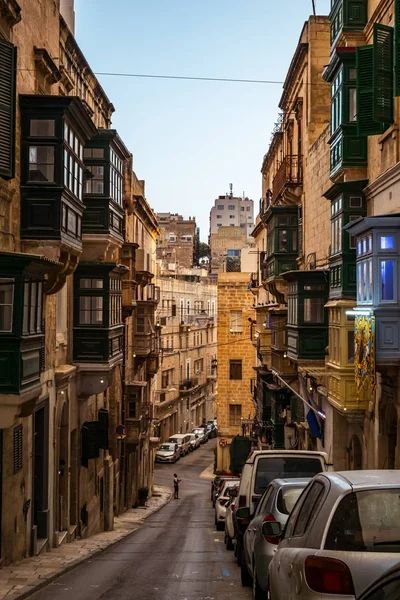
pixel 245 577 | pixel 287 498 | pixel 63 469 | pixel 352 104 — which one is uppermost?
pixel 352 104

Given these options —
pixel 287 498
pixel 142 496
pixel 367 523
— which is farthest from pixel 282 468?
pixel 142 496

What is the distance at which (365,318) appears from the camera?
694 inches

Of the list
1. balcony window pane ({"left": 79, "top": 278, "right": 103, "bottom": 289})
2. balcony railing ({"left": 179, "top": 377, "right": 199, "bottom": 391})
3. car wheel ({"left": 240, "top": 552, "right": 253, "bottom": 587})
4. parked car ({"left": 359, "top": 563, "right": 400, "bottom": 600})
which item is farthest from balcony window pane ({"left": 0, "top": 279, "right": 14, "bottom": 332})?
balcony railing ({"left": 179, "top": 377, "right": 199, "bottom": 391})

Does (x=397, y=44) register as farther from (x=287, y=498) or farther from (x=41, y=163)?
(x=287, y=498)

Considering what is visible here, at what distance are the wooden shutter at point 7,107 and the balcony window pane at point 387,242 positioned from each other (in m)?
7.12

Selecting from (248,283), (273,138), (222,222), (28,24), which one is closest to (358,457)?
(28,24)

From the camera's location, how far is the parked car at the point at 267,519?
9.52 m

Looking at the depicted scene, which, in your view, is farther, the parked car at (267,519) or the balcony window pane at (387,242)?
the balcony window pane at (387,242)

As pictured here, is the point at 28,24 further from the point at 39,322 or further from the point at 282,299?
the point at 282,299

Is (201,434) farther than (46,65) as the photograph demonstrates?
Yes

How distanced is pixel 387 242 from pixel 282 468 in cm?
519

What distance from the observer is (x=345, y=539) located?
5.04 m

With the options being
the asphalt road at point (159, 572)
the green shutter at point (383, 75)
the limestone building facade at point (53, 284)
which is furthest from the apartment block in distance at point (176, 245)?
the green shutter at point (383, 75)

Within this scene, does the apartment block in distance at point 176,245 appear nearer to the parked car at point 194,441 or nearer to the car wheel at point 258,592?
the parked car at point 194,441
